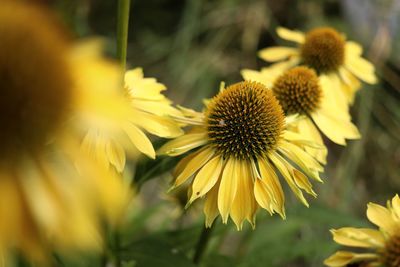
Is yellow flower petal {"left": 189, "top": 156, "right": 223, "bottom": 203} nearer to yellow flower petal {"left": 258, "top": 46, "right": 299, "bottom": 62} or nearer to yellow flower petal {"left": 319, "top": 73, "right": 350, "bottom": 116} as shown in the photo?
yellow flower petal {"left": 319, "top": 73, "right": 350, "bottom": 116}

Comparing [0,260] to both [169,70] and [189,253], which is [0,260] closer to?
[189,253]

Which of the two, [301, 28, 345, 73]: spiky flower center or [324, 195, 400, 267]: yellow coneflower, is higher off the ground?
[301, 28, 345, 73]: spiky flower center

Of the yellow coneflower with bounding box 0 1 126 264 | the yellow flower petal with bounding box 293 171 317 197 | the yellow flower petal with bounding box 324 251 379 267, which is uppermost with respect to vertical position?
the yellow coneflower with bounding box 0 1 126 264

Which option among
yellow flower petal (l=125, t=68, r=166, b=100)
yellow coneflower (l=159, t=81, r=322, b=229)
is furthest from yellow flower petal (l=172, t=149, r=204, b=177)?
yellow flower petal (l=125, t=68, r=166, b=100)

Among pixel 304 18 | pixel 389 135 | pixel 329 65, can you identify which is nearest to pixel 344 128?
pixel 329 65

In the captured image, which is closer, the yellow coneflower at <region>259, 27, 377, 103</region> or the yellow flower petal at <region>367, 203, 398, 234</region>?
the yellow flower petal at <region>367, 203, 398, 234</region>

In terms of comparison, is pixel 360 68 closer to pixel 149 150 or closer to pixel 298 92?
pixel 298 92
